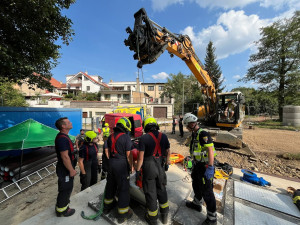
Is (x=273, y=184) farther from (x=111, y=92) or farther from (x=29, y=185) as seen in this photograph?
(x=111, y=92)

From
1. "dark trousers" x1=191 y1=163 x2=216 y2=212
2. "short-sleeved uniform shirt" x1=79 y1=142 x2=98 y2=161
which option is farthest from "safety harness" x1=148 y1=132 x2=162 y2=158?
"short-sleeved uniform shirt" x1=79 y1=142 x2=98 y2=161

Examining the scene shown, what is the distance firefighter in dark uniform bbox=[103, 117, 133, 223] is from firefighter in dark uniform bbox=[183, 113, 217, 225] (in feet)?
3.89

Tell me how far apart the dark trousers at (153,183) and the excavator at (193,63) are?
9.97 ft

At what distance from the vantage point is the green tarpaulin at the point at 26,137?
4152mm

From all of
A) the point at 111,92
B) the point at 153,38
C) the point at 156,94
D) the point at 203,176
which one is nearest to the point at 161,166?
the point at 203,176

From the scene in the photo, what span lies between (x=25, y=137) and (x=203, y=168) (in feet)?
17.9

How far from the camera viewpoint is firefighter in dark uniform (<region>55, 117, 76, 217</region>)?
2385mm

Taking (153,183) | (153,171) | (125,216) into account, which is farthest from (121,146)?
(125,216)

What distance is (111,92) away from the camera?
28.1m

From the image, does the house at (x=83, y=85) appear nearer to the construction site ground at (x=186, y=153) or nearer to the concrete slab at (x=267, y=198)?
the construction site ground at (x=186, y=153)

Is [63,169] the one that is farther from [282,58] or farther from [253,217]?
[282,58]

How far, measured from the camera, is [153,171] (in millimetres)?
2191

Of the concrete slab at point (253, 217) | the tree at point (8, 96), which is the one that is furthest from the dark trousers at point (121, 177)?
the tree at point (8, 96)

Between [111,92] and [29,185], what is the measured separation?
25150 mm
